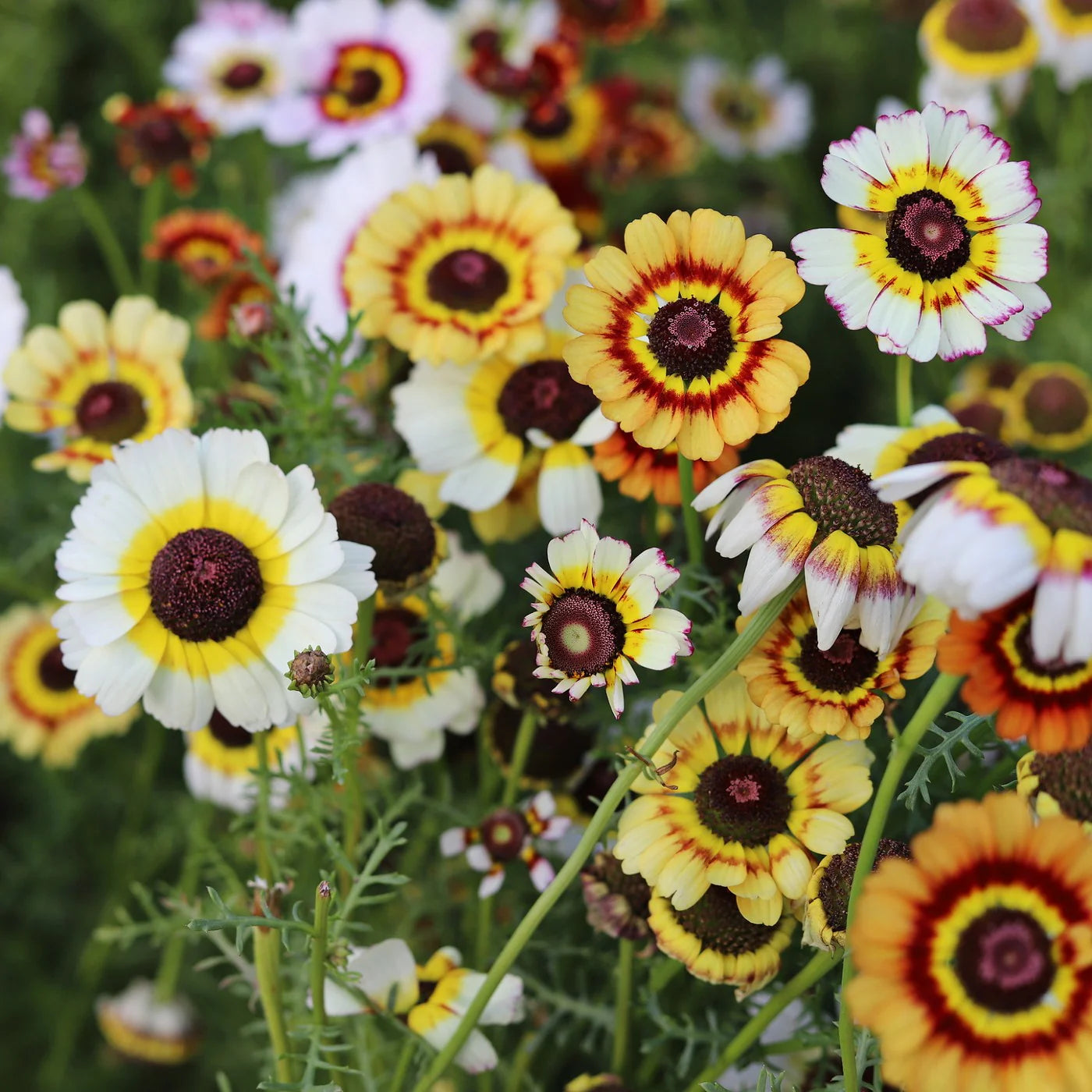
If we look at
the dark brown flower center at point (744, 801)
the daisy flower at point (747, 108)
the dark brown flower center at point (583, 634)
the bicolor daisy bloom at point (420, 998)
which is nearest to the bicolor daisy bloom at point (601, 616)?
the dark brown flower center at point (583, 634)

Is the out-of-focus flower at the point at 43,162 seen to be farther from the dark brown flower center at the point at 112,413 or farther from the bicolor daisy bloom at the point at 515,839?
the bicolor daisy bloom at the point at 515,839

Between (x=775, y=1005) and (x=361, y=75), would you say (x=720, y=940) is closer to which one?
(x=775, y=1005)

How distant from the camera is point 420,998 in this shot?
791 mm

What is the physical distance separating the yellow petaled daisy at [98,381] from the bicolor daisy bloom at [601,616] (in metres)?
0.44

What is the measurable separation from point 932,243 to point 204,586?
470 mm

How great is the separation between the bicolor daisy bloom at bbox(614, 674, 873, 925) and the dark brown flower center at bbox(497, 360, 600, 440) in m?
0.30

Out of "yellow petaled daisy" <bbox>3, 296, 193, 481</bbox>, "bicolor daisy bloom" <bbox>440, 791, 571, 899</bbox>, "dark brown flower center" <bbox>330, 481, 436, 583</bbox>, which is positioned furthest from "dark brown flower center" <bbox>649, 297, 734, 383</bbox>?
"yellow petaled daisy" <bbox>3, 296, 193, 481</bbox>

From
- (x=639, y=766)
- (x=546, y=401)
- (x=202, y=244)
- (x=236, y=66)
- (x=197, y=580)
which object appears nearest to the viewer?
(x=639, y=766)

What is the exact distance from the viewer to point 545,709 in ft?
2.78

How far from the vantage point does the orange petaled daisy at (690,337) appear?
2.26 feet

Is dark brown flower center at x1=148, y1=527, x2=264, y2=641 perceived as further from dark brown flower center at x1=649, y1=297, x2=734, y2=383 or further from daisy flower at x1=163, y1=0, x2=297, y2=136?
daisy flower at x1=163, y1=0, x2=297, y2=136

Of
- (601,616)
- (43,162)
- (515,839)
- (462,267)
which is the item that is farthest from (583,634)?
(43,162)

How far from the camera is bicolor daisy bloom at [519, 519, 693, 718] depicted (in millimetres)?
641

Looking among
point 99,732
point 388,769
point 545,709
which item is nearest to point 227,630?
point 545,709
